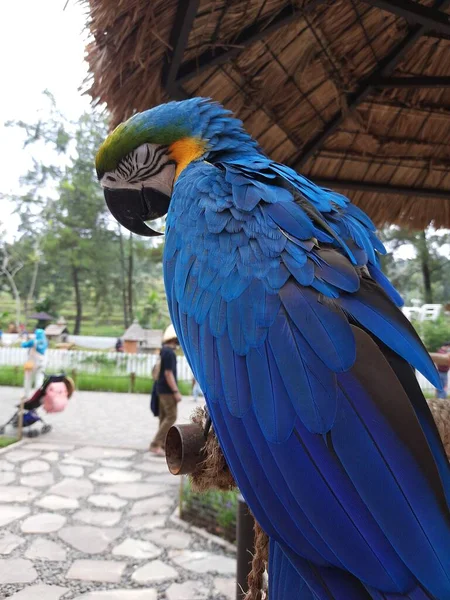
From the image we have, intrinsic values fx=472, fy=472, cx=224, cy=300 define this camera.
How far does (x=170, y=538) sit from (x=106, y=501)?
71cm

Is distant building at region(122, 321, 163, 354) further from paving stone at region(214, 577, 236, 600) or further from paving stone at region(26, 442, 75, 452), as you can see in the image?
paving stone at region(214, 577, 236, 600)

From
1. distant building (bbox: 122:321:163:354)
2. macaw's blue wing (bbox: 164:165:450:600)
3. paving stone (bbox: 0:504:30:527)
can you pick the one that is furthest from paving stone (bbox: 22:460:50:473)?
distant building (bbox: 122:321:163:354)

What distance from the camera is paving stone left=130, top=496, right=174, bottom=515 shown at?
10.4 feet

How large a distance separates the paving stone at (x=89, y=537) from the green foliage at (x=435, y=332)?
8.80 m

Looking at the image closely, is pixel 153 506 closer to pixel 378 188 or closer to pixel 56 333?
pixel 378 188

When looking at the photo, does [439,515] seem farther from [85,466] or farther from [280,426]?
[85,466]

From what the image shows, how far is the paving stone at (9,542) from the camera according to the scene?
8.61ft

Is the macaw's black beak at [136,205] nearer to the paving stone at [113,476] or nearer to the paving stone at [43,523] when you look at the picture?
the paving stone at [43,523]

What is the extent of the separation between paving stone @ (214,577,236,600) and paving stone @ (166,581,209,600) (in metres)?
0.06

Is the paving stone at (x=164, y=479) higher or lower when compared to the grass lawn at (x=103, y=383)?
lower

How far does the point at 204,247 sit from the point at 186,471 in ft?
1.36

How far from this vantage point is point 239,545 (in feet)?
4.77

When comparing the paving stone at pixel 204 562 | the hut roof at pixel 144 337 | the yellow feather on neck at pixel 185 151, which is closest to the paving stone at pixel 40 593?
the paving stone at pixel 204 562

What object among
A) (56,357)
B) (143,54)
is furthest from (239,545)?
(56,357)
